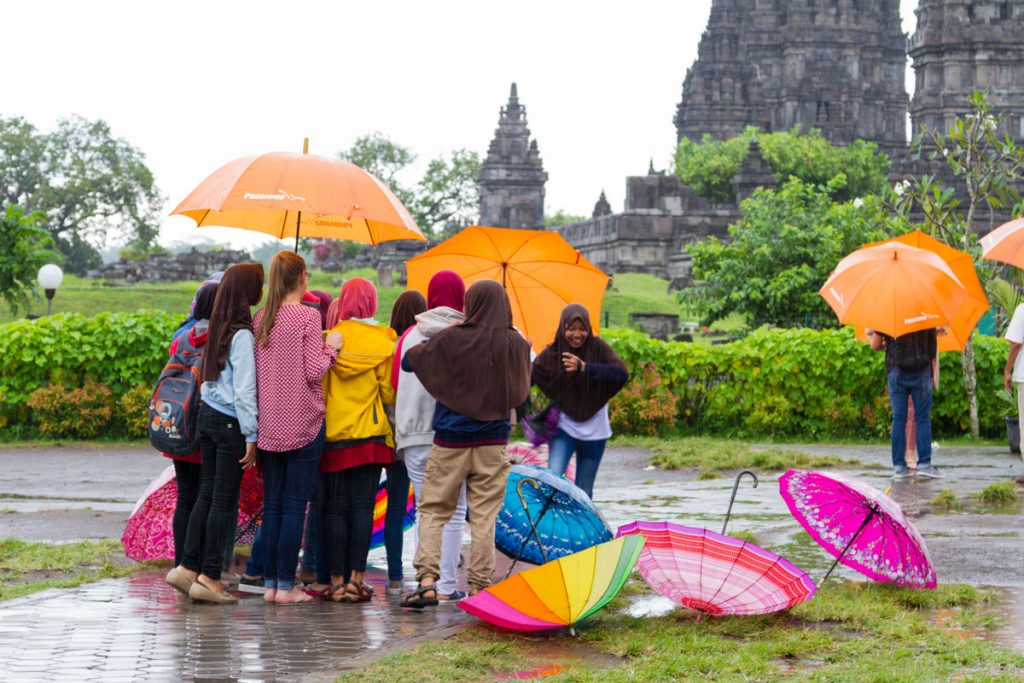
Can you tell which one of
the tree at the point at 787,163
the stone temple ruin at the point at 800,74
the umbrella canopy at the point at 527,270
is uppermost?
the stone temple ruin at the point at 800,74

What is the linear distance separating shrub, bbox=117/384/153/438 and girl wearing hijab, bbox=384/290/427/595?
949 centimetres

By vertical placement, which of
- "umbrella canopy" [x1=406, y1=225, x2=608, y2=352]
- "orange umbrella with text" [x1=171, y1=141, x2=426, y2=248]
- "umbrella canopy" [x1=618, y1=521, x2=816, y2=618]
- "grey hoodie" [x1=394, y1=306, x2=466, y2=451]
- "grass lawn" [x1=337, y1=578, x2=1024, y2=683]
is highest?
"orange umbrella with text" [x1=171, y1=141, x2=426, y2=248]

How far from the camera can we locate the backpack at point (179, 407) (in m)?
8.22

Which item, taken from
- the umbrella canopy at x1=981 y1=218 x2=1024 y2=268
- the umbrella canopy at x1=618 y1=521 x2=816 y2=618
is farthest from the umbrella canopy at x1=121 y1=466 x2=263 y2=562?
the umbrella canopy at x1=981 y1=218 x2=1024 y2=268

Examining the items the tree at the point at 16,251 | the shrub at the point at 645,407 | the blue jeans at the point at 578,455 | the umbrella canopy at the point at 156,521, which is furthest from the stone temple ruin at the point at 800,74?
the umbrella canopy at the point at 156,521

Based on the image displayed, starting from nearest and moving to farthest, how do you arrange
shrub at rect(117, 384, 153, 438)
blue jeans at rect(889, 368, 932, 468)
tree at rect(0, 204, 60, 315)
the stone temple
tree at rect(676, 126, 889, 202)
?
blue jeans at rect(889, 368, 932, 468) < shrub at rect(117, 384, 153, 438) < tree at rect(0, 204, 60, 315) < the stone temple < tree at rect(676, 126, 889, 202)

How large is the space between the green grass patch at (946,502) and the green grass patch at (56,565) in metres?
5.90

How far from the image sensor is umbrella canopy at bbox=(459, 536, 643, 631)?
6.98 metres

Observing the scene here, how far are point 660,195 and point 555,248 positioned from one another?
147 feet

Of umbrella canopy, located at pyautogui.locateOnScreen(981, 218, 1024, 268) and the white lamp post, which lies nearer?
umbrella canopy, located at pyautogui.locateOnScreen(981, 218, 1024, 268)

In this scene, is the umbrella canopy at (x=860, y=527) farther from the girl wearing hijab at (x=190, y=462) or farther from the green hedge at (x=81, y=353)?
the green hedge at (x=81, y=353)

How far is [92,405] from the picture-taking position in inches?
696

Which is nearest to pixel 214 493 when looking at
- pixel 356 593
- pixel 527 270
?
pixel 356 593

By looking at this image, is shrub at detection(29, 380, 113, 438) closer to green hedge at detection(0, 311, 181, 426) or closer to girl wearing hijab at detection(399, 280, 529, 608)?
green hedge at detection(0, 311, 181, 426)
